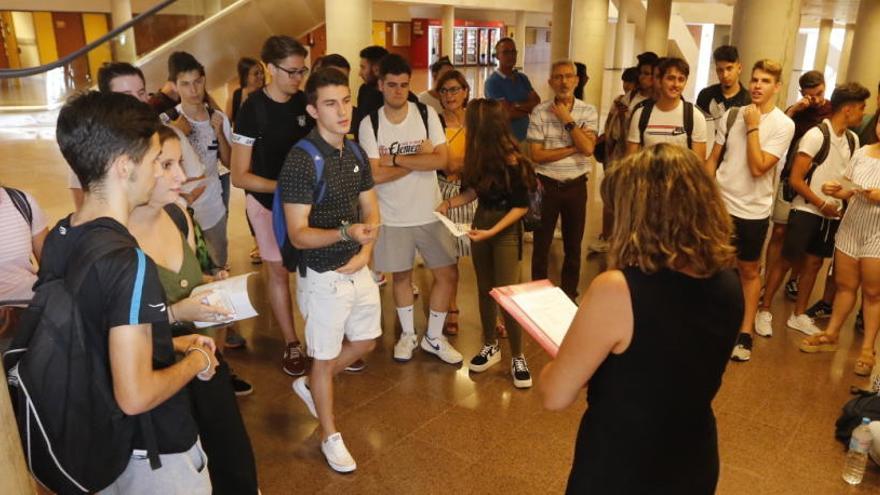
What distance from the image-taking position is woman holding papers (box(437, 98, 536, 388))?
3701mm

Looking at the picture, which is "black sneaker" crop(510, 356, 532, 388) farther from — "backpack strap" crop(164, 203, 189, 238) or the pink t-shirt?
the pink t-shirt

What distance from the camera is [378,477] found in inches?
120

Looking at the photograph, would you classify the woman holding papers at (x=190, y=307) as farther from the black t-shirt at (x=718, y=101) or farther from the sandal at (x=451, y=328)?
the black t-shirt at (x=718, y=101)

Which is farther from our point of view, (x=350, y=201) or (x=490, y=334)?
(x=490, y=334)

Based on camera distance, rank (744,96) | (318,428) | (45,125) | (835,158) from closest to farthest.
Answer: (318,428), (835,158), (744,96), (45,125)

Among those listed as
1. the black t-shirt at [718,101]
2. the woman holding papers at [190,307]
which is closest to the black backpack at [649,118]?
the black t-shirt at [718,101]

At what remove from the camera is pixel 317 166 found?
9.30ft

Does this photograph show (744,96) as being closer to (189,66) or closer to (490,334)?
(490,334)

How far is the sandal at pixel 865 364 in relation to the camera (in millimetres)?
4062

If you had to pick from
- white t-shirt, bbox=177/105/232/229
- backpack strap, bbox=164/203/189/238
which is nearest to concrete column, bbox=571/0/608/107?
white t-shirt, bbox=177/105/232/229

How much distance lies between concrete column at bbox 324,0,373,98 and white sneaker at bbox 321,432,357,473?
5.65 m

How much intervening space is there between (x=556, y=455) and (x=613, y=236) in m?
1.91

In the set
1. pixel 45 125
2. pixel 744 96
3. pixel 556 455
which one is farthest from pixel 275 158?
pixel 45 125

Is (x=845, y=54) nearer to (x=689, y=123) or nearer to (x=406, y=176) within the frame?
(x=689, y=123)
